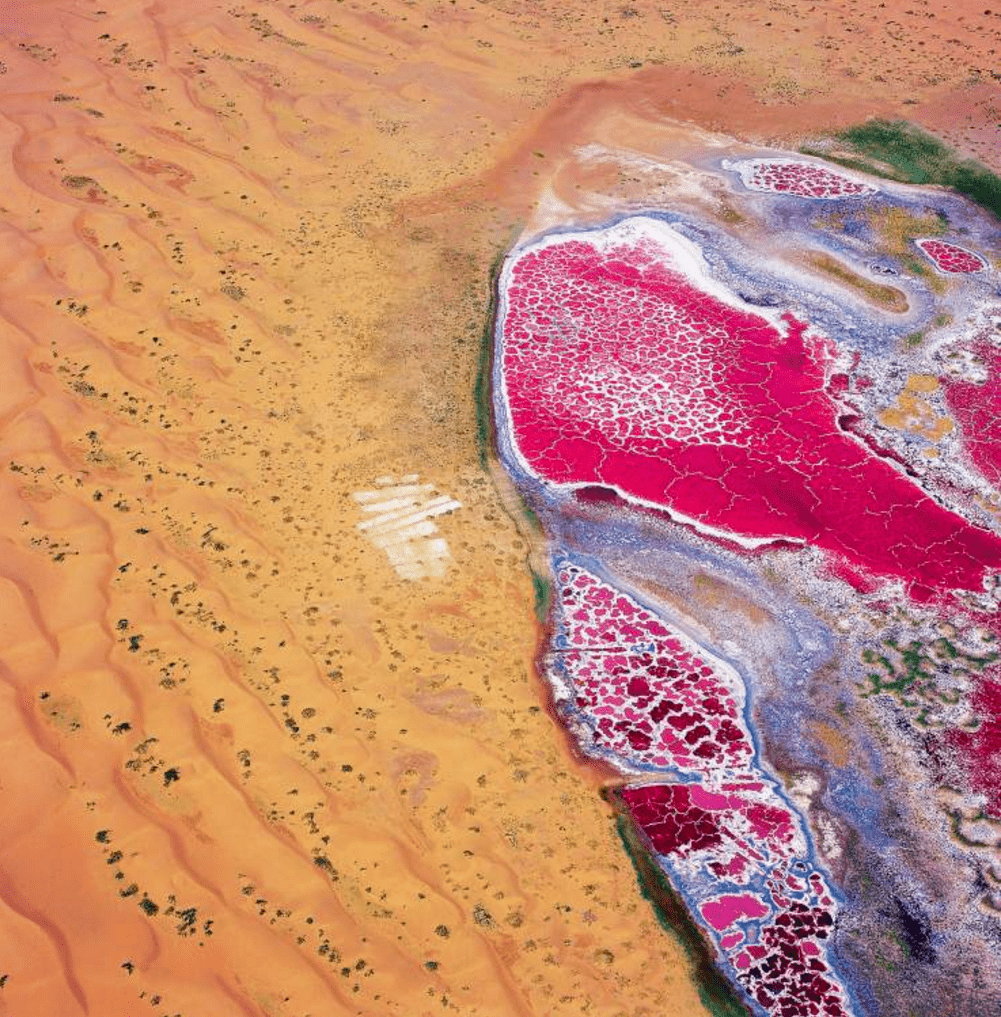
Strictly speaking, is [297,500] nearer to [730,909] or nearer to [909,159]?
[730,909]

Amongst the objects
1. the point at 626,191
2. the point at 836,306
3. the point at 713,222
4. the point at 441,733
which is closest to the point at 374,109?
the point at 626,191

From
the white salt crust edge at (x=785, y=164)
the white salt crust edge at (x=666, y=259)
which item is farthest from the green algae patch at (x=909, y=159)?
the white salt crust edge at (x=666, y=259)

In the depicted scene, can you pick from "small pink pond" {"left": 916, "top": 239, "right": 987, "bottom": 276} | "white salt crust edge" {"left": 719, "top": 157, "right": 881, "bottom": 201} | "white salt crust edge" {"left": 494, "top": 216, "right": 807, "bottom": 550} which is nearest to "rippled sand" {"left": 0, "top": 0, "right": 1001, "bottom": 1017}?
"white salt crust edge" {"left": 494, "top": 216, "right": 807, "bottom": 550}

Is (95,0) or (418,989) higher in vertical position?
(95,0)

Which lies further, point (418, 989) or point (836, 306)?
point (836, 306)

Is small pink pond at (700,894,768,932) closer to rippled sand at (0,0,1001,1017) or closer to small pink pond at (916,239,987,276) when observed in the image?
rippled sand at (0,0,1001,1017)

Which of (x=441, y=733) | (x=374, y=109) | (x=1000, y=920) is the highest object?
(x=374, y=109)

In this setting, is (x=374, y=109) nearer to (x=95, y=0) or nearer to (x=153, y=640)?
(x=95, y=0)

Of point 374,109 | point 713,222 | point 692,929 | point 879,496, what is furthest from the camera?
point 374,109
